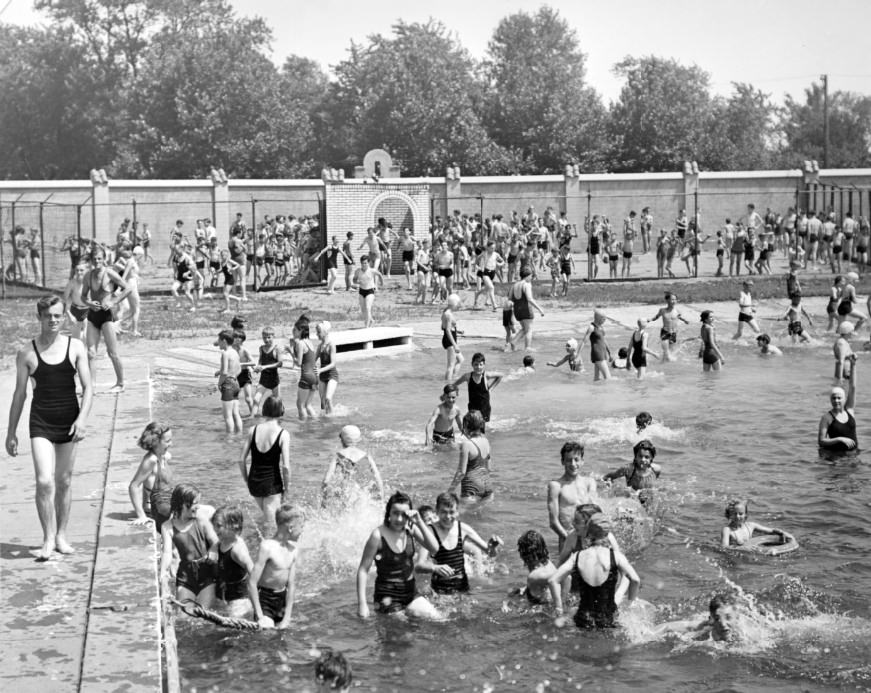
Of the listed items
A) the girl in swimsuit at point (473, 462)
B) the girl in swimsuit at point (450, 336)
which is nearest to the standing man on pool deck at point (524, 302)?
the girl in swimsuit at point (450, 336)

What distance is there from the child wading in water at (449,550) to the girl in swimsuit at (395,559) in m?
0.16

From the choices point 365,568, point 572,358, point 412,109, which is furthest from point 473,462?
point 412,109

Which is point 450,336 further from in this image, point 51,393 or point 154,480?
point 51,393

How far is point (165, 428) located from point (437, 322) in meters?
18.6

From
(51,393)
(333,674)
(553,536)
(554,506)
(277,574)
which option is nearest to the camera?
(333,674)

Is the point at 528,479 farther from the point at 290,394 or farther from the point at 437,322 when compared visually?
the point at 437,322

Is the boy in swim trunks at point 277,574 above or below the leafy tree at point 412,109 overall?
below

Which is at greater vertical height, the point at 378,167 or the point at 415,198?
the point at 378,167

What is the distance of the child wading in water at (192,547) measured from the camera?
9.55 m

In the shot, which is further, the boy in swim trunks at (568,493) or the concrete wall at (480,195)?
the concrete wall at (480,195)

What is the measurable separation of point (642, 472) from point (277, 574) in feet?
16.9

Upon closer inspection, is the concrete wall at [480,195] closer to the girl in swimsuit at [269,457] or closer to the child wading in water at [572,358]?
the child wading in water at [572,358]

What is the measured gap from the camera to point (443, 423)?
16016 mm

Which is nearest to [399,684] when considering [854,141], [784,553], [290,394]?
[784,553]
